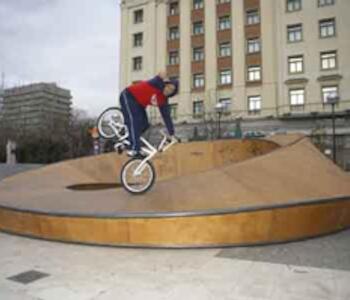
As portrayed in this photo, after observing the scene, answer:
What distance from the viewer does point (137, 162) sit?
8273 mm

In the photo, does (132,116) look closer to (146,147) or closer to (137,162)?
(146,147)

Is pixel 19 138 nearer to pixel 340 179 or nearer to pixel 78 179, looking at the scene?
pixel 78 179

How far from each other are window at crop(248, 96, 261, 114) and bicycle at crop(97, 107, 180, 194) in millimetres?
30043

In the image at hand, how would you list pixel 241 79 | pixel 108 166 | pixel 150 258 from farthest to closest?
pixel 241 79 → pixel 108 166 → pixel 150 258

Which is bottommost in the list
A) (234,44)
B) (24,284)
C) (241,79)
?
(24,284)

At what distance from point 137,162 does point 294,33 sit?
3273cm

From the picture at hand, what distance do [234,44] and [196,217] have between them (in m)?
34.0

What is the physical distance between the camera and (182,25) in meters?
41.5

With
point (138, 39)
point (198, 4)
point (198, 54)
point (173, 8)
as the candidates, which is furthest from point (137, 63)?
point (198, 4)

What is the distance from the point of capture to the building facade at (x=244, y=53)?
35.3 metres

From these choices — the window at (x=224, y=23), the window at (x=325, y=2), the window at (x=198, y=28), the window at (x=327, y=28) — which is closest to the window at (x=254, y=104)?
the window at (x=224, y=23)

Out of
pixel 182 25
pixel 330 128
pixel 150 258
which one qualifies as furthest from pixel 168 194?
pixel 182 25

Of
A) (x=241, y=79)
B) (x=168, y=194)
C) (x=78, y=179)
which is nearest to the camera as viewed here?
(x=168, y=194)

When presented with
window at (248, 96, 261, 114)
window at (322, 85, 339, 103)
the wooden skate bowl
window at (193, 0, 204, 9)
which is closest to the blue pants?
the wooden skate bowl
